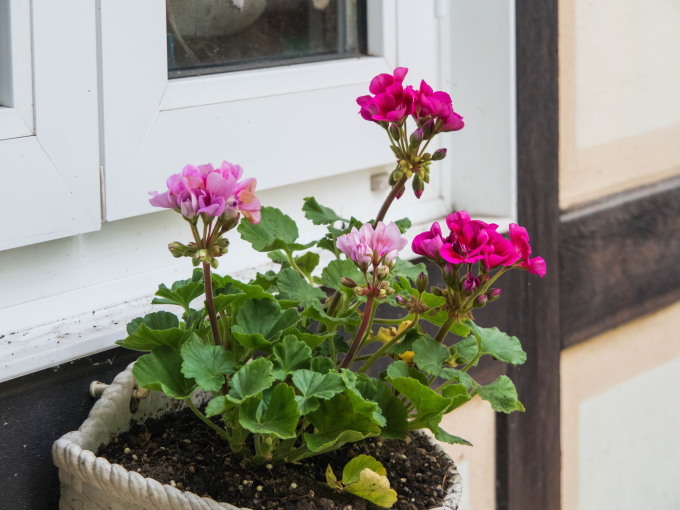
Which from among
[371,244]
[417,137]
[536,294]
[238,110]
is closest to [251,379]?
[371,244]

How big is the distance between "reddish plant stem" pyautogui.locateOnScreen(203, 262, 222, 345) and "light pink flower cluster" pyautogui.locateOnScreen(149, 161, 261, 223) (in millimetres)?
46

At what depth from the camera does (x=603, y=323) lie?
70.5 inches

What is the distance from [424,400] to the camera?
2.81 ft

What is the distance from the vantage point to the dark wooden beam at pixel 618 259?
170 cm

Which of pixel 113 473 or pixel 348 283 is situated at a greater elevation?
pixel 348 283

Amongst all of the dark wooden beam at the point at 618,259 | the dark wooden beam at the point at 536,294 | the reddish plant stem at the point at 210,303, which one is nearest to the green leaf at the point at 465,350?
the reddish plant stem at the point at 210,303

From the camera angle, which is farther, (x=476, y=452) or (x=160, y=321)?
(x=476, y=452)

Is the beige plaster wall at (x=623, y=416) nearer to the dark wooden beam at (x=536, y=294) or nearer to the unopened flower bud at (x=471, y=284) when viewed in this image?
the dark wooden beam at (x=536, y=294)

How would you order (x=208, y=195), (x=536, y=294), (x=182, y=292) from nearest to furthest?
1. (x=208, y=195)
2. (x=182, y=292)
3. (x=536, y=294)

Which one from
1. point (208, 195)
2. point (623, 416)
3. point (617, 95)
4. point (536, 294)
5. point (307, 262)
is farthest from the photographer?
point (623, 416)

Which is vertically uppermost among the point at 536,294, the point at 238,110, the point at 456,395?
the point at 238,110

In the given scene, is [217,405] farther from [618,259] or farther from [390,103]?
[618,259]

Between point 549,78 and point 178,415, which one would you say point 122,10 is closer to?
point 178,415

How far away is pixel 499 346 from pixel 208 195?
12.0 inches
